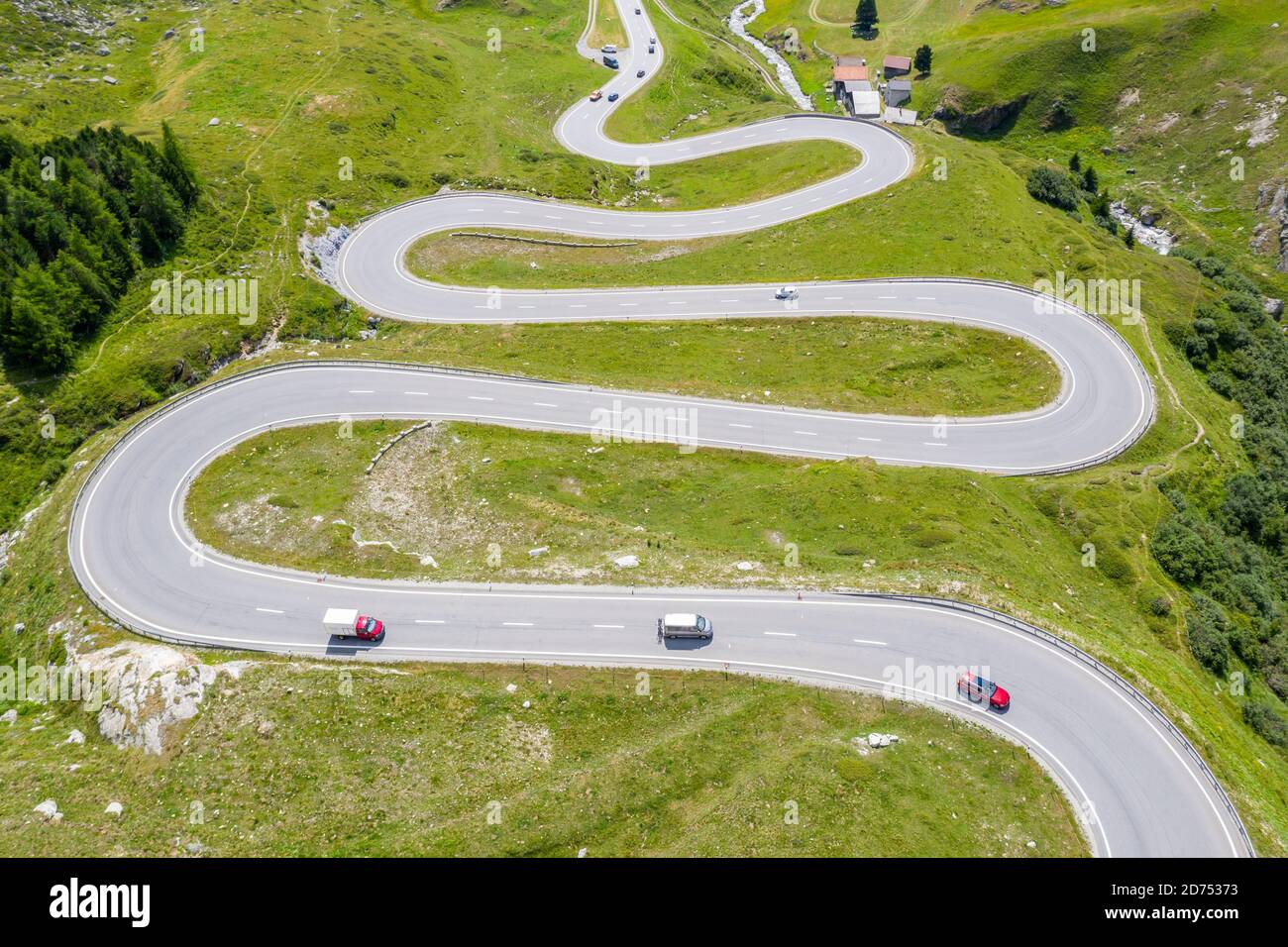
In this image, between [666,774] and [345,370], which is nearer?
[666,774]

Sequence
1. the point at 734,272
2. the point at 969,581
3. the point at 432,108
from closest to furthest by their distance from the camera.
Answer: the point at 969,581 → the point at 734,272 → the point at 432,108

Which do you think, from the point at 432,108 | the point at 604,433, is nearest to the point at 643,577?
the point at 604,433

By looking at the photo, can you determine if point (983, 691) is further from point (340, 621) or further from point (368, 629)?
point (340, 621)

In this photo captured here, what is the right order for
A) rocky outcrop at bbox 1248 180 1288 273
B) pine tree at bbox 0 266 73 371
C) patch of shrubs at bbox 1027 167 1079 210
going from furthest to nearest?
rocky outcrop at bbox 1248 180 1288 273
patch of shrubs at bbox 1027 167 1079 210
pine tree at bbox 0 266 73 371

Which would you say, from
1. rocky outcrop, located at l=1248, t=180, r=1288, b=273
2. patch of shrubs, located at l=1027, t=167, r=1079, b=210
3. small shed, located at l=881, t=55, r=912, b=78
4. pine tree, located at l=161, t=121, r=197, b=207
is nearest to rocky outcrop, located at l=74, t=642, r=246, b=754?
pine tree, located at l=161, t=121, r=197, b=207

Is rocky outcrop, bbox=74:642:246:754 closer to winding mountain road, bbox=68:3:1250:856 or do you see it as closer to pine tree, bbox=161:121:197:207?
winding mountain road, bbox=68:3:1250:856

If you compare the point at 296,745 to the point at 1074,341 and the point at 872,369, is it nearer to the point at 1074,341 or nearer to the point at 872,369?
the point at 872,369

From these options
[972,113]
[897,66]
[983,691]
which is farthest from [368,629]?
[897,66]
